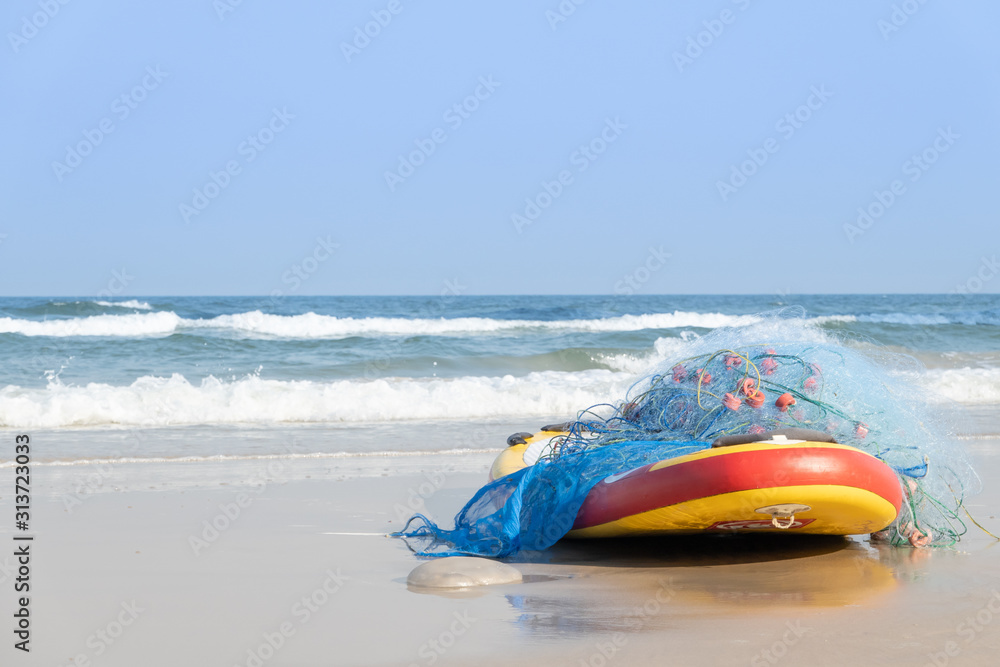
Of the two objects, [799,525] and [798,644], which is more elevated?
[799,525]

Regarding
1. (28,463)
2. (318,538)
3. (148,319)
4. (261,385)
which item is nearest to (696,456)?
(318,538)

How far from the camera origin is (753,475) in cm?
451

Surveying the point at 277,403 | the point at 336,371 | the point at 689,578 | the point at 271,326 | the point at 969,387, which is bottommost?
the point at 689,578

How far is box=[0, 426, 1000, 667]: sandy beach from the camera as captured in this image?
364 centimetres

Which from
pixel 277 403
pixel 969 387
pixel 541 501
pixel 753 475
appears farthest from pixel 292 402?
pixel 969 387

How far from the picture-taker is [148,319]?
93.2 feet

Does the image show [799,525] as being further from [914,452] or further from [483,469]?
[483,469]

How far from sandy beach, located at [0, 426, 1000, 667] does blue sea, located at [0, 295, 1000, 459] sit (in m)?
1.73

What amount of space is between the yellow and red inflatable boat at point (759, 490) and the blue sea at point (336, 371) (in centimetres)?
148

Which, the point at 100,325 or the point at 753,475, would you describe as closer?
the point at 753,475

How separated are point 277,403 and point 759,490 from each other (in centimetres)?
938

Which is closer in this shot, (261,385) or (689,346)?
(689,346)

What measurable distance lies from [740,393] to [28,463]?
22.3 ft

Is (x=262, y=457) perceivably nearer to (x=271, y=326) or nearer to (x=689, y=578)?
(x=689, y=578)
